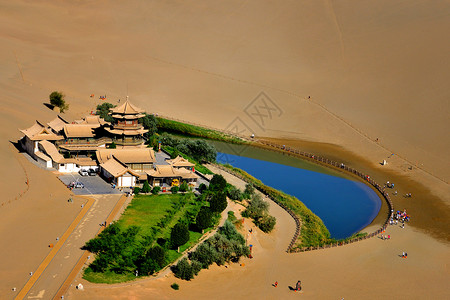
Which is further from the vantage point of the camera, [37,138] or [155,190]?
[37,138]

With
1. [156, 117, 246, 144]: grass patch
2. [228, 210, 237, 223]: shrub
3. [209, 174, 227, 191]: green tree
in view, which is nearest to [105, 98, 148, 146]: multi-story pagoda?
[209, 174, 227, 191]: green tree

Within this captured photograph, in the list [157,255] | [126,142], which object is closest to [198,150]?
[126,142]

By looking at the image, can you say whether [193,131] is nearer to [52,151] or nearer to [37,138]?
[52,151]

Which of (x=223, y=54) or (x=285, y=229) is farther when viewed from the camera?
(x=223, y=54)

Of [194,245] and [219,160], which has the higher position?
[219,160]

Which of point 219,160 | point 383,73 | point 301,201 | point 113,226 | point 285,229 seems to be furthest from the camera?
point 383,73

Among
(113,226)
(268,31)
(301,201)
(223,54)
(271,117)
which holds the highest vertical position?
(268,31)

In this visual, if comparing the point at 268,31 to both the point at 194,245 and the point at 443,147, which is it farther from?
the point at 194,245

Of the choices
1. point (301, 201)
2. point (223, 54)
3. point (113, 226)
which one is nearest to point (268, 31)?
point (223, 54)
